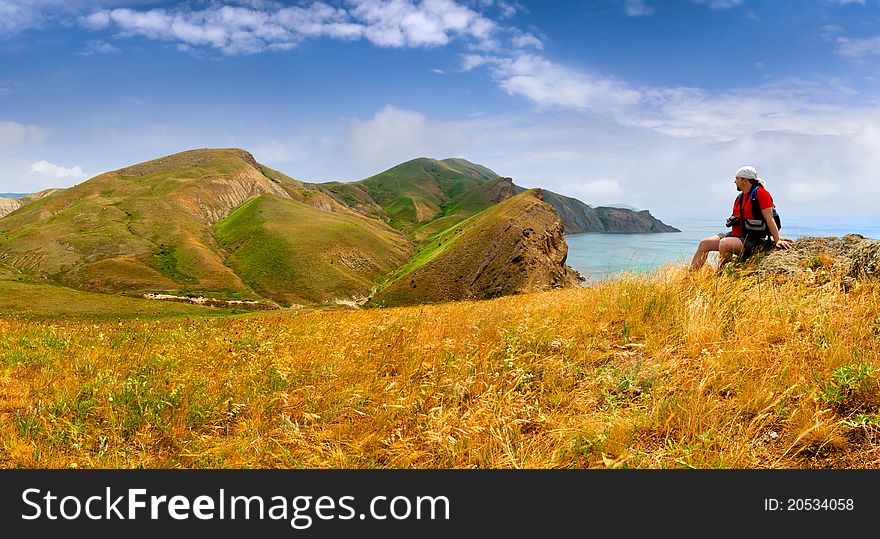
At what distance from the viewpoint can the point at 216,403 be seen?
4.66 meters

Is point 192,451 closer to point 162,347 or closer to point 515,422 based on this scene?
point 515,422

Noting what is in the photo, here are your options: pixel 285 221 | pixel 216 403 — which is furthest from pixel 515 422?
pixel 285 221

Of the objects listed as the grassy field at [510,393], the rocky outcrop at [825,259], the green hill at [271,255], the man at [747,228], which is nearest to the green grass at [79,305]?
the green hill at [271,255]

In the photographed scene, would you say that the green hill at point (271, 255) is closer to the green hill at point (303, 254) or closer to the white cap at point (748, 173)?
the green hill at point (303, 254)

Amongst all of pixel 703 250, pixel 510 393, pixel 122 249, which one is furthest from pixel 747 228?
pixel 122 249

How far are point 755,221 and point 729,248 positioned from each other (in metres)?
0.70

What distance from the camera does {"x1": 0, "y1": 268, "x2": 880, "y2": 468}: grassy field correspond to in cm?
352

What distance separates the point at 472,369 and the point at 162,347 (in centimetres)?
518

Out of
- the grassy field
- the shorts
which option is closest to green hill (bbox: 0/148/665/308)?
the shorts

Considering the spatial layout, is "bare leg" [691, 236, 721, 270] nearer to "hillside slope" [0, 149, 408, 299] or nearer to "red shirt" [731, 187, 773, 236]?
"red shirt" [731, 187, 773, 236]

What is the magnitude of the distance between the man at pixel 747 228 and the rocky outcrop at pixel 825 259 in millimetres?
295

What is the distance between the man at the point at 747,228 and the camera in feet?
27.6

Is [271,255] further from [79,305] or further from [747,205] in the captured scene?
[747,205]

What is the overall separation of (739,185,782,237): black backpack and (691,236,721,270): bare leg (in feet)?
1.82
